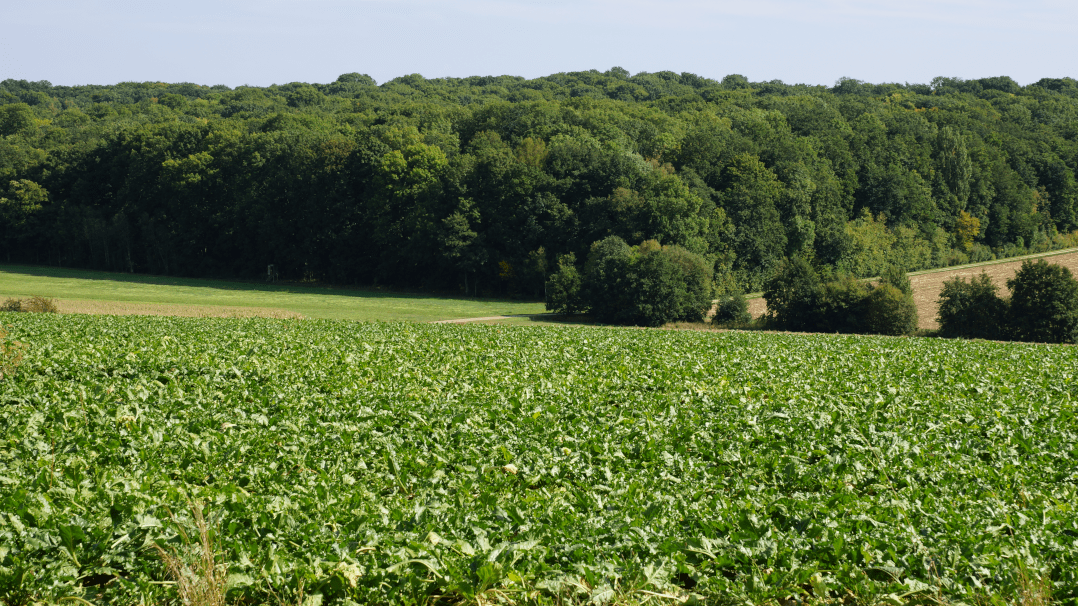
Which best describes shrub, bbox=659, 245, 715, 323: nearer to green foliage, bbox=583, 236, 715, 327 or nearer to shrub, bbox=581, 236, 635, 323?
green foliage, bbox=583, 236, 715, 327

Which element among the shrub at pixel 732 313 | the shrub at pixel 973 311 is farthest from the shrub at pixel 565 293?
the shrub at pixel 973 311

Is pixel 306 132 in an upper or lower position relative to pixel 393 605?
upper

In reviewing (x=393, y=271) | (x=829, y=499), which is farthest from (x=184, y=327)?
(x=393, y=271)

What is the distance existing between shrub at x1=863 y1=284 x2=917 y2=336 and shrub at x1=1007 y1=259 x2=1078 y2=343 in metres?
Result: 5.72

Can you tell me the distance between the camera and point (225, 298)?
59469mm

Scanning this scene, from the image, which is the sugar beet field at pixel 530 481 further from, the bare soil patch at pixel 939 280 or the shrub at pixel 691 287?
the bare soil patch at pixel 939 280

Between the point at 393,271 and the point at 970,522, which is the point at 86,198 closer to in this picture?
the point at 393,271

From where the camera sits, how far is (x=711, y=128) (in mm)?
85812

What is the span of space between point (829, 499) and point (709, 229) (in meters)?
66.5

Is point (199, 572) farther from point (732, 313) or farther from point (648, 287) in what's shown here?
point (732, 313)

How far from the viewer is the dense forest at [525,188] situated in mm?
71500

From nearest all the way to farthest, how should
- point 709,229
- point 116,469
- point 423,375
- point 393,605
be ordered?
point 393,605
point 116,469
point 423,375
point 709,229

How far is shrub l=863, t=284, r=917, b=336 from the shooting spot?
49438 mm

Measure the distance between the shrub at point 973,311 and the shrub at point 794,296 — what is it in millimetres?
8063
